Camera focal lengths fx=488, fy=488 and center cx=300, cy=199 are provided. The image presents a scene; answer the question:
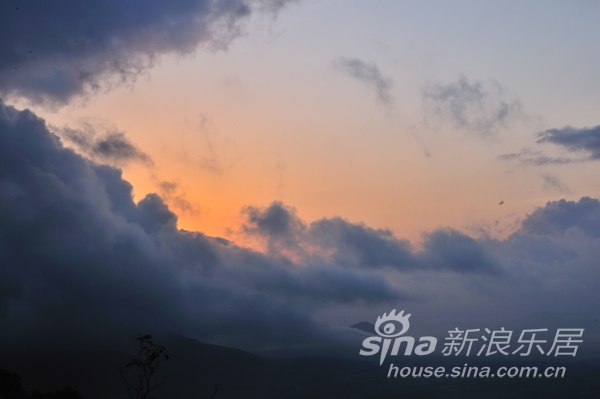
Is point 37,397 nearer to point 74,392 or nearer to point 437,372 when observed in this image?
point 74,392

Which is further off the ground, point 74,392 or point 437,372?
point 437,372

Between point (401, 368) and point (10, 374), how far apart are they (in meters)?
72.2

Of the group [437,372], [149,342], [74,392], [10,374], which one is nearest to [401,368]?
[437,372]

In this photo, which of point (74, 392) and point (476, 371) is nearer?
point (476, 371)

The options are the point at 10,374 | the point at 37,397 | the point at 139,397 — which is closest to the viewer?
the point at 139,397

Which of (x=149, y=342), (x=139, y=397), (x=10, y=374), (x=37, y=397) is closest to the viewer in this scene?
(x=139, y=397)

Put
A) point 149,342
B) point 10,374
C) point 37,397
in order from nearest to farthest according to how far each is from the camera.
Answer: point 149,342 → point 37,397 → point 10,374

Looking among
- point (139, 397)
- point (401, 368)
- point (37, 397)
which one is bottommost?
point (37, 397)

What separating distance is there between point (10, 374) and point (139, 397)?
6722cm

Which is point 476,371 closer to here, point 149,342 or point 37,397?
point 149,342

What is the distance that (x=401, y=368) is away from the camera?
87.8m

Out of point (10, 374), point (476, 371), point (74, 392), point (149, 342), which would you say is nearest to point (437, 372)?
point (476, 371)

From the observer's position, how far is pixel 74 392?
306 feet

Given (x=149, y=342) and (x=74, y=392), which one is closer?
(x=149, y=342)
